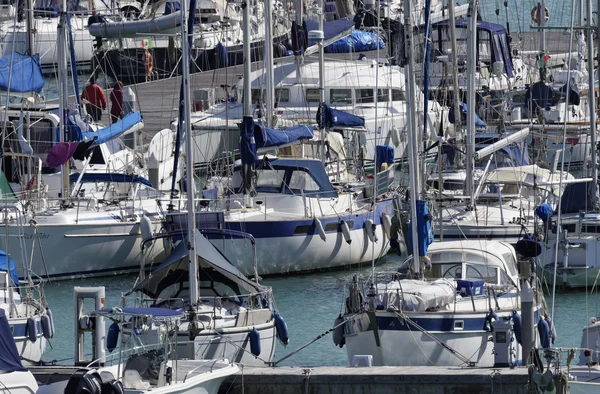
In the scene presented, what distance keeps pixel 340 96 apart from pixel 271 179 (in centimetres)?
1200

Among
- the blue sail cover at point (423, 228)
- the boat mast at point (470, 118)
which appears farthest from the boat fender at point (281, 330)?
the boat mast at point (470, 118)

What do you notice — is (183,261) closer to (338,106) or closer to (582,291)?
(582,291)

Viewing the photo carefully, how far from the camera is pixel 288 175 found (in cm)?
3425

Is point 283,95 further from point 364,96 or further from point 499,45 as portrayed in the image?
point 499,45

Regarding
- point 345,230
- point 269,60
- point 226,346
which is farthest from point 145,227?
point 226,346

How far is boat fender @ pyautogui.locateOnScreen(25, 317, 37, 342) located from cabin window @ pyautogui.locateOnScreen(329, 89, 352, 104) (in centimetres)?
2166

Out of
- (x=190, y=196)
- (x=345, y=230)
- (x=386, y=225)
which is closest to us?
(x=190, y=196)

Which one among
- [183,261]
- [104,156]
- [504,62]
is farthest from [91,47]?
[183,261]

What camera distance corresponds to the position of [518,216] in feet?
114

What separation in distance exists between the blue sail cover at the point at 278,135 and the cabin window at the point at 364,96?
32.7 feet

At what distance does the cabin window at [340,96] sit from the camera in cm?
4588

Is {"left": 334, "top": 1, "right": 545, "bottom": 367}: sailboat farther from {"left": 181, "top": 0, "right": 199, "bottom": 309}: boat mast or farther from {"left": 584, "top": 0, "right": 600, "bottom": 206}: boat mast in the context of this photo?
{"left": 584, "top": 0, "right": 600, "bottom": 206}: boat mast

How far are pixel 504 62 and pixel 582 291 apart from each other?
23.4 m

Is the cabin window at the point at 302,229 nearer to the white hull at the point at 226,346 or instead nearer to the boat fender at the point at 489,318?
the white hull at the point at 226,346
